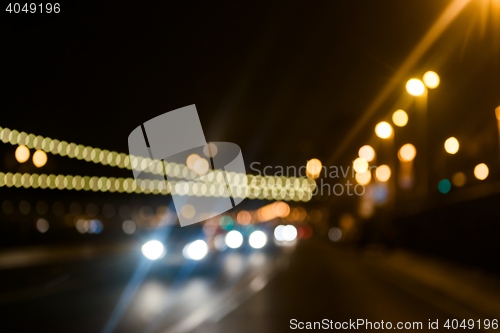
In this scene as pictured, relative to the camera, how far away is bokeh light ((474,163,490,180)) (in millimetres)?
35153

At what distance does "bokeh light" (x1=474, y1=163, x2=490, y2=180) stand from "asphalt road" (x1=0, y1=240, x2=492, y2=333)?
37.7 ft

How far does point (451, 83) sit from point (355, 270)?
9815 millimetres

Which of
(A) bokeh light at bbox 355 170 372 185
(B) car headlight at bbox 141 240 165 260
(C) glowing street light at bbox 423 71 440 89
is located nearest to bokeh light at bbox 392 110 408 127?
(C) glowing street light at bbox 423 71 440 89

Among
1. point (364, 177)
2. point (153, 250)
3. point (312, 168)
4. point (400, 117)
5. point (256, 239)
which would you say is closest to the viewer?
point (153, 250)

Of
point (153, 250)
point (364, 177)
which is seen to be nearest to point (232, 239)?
point (153, 250)

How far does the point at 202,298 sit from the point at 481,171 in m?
23.1

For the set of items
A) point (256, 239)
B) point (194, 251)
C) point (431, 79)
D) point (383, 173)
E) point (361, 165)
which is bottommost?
point (194, 251)

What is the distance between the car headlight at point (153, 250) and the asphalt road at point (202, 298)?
1.39ft

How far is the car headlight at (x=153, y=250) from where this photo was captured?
2369cm

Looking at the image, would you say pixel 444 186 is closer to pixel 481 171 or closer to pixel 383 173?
pixel 481 171

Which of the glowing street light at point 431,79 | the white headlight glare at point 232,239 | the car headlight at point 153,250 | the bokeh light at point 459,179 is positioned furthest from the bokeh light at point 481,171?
the car headlight at point 153,250

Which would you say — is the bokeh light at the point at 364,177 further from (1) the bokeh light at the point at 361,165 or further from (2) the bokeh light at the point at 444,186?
(2) the bokeh light at the point at 444,186

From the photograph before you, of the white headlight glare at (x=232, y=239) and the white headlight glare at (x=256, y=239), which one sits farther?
the white headlight glare at (x=256, y=239)

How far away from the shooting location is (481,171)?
1421 inches
